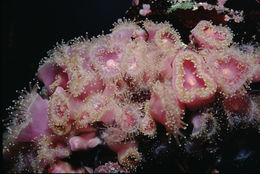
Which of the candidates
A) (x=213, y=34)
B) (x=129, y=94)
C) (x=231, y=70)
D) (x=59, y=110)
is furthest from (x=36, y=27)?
(x=231, y=70)

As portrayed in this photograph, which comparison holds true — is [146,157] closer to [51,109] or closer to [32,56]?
[51,109]

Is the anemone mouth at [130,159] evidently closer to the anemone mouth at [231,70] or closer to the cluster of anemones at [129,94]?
the cluster of anemones at [129,94]

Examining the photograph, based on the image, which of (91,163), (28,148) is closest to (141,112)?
(91,163)

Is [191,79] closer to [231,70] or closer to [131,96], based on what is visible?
[231,70]

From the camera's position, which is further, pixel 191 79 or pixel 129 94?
pixel 129 94

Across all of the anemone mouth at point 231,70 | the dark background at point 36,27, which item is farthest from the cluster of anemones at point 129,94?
the dark background at point 36,27

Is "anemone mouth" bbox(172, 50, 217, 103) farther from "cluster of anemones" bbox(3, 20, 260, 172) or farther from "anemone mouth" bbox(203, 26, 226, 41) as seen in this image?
"anemone mouth" bbox(203, 26, 226, 41)
